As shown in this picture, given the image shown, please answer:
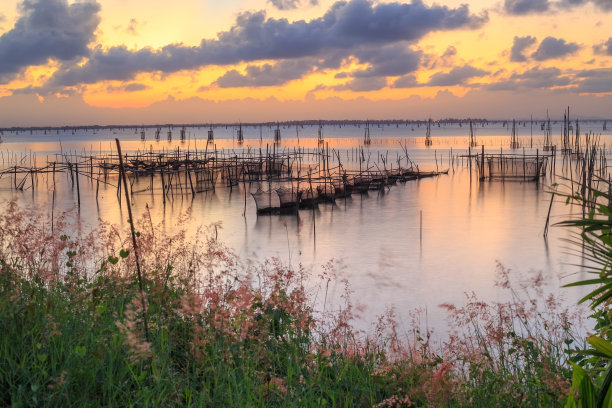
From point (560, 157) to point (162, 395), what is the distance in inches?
1778

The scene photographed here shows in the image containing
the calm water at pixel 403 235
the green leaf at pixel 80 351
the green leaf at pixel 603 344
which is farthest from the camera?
the calm water at pixel 403 235

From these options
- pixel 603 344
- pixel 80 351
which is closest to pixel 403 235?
pixel 80 351

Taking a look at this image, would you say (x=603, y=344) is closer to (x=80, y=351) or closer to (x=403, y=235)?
(x=80, y=351)

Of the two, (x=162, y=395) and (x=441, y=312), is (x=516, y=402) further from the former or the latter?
(x=441, y=312)

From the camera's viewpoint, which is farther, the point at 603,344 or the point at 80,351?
the point at 80,351

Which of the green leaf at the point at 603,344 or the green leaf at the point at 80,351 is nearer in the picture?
the green leaf at the point at 603,344

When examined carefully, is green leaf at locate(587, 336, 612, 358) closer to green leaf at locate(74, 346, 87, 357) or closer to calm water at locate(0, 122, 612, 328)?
green leaf at locate(74, 346, 87, 357)

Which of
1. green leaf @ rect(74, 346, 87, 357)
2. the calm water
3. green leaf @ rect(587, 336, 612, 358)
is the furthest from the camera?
the calm water

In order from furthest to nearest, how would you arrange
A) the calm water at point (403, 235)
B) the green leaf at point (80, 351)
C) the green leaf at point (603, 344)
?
the calm water at point (403, 235) < the green leaf at point (80, 351) < the green leaf at point (603, 344)

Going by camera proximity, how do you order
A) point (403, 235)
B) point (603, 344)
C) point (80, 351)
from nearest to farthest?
point (603, 344) < point (80, 351) < point (403, 235)

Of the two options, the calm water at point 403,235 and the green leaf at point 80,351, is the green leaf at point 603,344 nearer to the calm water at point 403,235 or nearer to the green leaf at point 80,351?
the green leaf at point 80,351

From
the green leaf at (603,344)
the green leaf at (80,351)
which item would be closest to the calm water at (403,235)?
the green leaf at (80,351)

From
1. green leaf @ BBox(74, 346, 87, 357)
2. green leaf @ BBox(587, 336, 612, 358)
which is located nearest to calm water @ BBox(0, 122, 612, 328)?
Result: green leaf @ BBox(74, 346, 87, 357)

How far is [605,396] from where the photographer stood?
194 cm
